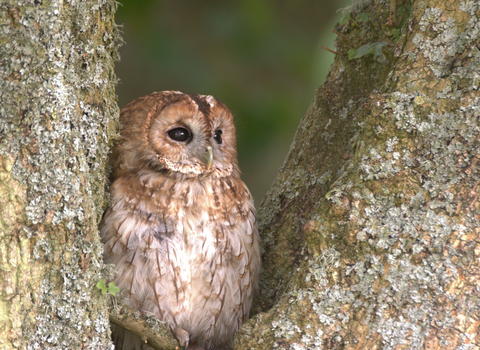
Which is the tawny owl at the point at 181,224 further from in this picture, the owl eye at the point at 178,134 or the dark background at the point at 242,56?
the dark background at the point at 242,56

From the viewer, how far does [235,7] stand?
2967 mm

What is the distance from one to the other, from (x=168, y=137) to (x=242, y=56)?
1346mm

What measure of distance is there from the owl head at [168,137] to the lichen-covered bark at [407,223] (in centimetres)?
63

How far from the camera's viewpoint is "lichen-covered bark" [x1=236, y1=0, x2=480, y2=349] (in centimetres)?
133

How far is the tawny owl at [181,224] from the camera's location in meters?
1.83

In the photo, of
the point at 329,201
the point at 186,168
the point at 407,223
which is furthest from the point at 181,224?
the point at 407,223

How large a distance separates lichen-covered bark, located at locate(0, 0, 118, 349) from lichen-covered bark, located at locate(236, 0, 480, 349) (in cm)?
57

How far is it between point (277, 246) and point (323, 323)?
0.62m

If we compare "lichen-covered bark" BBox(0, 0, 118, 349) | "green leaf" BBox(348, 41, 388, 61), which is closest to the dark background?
"green leaf" BBox(348, 41, 388, 61)

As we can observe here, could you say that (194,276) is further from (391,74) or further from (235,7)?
(235,7)

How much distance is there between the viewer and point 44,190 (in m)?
1.28

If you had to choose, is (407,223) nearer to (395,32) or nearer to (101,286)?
(395,32)

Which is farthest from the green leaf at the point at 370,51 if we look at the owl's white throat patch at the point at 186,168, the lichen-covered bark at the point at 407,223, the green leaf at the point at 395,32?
the owl's white throat patch at the point at 186,168

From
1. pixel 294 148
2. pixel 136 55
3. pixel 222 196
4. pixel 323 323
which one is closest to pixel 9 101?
pixel 222 196
